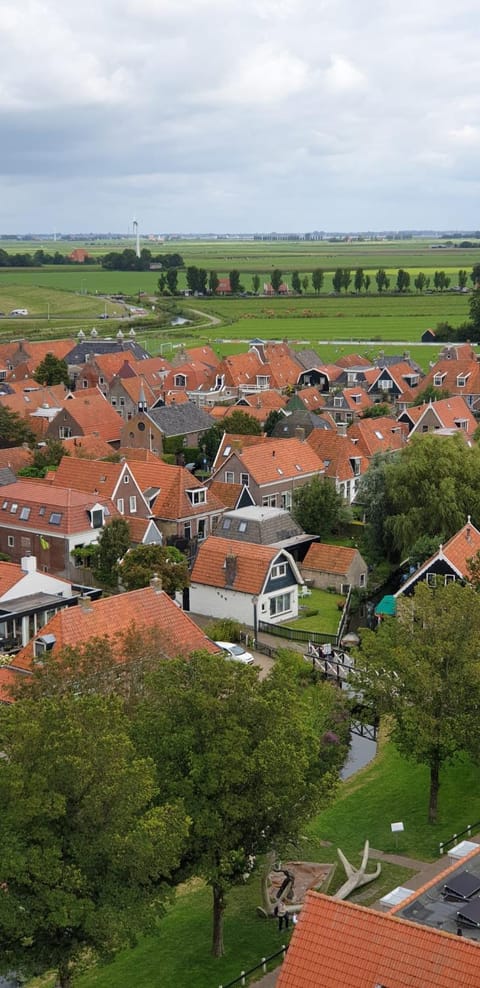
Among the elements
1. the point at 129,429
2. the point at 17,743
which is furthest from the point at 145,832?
the point at 129,429

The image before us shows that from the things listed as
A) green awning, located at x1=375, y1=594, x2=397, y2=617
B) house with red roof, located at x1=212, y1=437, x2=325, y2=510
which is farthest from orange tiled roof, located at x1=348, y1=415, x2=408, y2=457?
green awning, located at x1=375, y1=594, x2=397, y2=617

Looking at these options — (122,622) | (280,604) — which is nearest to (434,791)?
(122,622)

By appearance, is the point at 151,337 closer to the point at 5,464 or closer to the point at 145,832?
the point at 5,464

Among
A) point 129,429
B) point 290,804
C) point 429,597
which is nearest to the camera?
point 290,804

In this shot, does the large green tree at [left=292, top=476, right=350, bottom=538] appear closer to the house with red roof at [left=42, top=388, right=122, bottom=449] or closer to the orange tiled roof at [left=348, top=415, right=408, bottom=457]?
the orange tiled roof at [left=348, top=415, right=408, bottom=457]

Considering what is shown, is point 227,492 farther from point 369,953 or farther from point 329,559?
point 369,953

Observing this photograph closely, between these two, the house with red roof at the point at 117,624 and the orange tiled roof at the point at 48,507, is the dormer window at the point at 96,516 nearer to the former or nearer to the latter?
the orange tiled roof at the point at 48,507

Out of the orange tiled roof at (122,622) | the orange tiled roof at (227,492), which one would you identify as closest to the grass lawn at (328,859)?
the orange tiled roof at (122,622)
